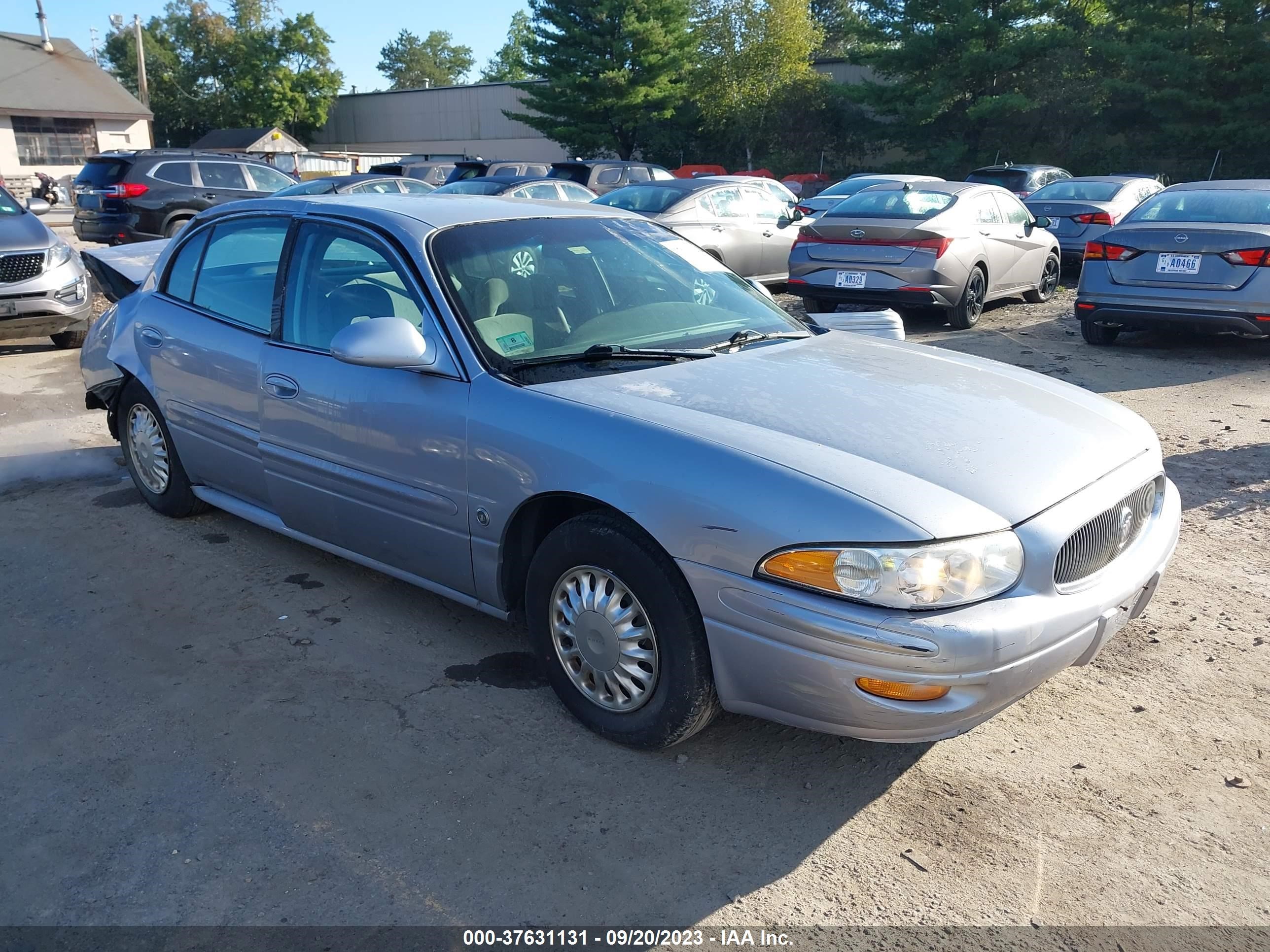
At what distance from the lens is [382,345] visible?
346 centimetres

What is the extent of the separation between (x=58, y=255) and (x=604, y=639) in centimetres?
902

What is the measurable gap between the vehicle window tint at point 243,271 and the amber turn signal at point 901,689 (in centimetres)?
294

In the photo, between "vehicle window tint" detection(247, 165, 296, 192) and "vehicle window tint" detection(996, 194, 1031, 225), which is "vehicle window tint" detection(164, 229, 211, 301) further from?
"vehicle window tint" detection(247, 165, 296, 192)

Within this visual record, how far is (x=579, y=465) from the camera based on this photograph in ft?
10.3

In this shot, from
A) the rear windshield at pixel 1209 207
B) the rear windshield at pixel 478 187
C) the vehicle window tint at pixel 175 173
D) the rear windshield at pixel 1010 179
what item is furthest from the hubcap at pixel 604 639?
the rear windshield at pixel 1010 179

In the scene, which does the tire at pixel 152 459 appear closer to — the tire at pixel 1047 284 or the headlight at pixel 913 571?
the headlight at pixel 913 571

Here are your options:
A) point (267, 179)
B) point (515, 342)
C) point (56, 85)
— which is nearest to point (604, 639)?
point (515, 342)

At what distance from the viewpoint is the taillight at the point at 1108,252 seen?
890cm

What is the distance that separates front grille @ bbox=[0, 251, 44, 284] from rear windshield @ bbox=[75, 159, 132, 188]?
7.47 metres

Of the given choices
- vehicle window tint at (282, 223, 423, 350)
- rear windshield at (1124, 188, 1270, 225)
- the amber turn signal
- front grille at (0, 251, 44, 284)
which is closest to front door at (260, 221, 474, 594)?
vehicle window tint at (282, 223, 423, 350)

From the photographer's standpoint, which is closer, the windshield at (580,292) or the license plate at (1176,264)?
the windshield at (580,292)

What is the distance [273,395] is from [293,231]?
2.32ft

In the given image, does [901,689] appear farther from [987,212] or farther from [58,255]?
[58,255]

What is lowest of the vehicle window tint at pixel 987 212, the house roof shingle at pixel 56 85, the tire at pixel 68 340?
the tire at pixel 68 340
